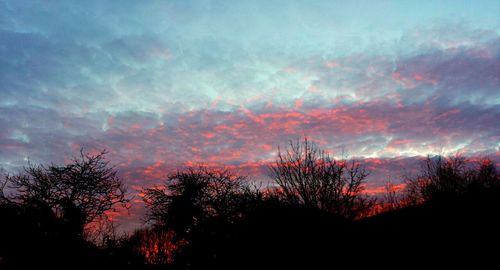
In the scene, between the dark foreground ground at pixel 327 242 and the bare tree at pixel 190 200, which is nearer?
the dark foreground ground at pixel 327 242

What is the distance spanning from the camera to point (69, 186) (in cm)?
2731

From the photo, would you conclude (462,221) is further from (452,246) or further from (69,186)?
(69,186)

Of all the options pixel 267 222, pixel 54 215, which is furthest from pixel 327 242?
pixel 54 215

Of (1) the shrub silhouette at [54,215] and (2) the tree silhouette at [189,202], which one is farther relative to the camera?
(2) the tree silhouette at [189,202]

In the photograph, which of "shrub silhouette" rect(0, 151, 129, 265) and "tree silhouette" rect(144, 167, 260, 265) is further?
"tree silhouette" rect(144, 167, 260, 265)

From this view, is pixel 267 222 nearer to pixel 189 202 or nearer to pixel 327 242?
pixel 327 242

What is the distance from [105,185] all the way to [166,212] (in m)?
8.91

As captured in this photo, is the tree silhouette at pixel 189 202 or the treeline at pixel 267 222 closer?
the treeline at pixel 267 222

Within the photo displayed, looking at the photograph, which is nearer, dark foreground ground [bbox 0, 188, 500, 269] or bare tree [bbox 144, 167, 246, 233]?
dark foreground ground [bbox 0, 188, 500, 269]

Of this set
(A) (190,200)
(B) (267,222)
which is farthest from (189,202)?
(B) (267,222)

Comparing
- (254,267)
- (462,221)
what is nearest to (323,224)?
(254,267)

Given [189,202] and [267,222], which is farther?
[189,202]

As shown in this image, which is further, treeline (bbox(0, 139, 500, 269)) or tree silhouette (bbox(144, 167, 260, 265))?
tree silhouette (bbox(144, 167, 260, 265))

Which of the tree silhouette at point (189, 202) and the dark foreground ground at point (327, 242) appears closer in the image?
the dark foreground ground at point (327, 242)
